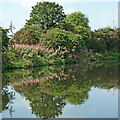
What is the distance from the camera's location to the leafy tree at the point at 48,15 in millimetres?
27531

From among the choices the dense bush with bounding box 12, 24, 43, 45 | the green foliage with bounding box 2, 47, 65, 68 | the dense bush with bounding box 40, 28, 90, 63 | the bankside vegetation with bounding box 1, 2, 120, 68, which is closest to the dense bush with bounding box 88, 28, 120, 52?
→ the bankside vegetation with bounding box 1, 2, 120, 68

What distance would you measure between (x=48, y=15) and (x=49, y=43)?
6858 millimetres

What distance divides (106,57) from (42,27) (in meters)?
11.3

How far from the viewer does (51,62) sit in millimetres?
19734

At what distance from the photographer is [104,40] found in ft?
120

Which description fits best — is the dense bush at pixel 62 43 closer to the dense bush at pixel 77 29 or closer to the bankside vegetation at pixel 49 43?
the bankside vegetation at pixel 49 43

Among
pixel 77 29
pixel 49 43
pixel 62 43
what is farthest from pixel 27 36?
pixel 77 29

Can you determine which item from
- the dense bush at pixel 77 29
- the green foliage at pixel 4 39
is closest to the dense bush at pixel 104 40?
the dense bush at pixel 77 29

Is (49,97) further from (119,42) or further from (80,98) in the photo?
(119,42)

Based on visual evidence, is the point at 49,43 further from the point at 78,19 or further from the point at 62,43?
the point at 78,19

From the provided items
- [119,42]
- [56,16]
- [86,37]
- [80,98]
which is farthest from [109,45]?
[80,98]

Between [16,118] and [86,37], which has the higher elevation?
[86,37]

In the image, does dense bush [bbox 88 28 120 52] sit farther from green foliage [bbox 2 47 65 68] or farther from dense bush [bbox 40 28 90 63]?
green foliage [bbox 2 47 65 68]

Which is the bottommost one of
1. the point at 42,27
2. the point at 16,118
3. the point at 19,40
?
the point at 16,118
